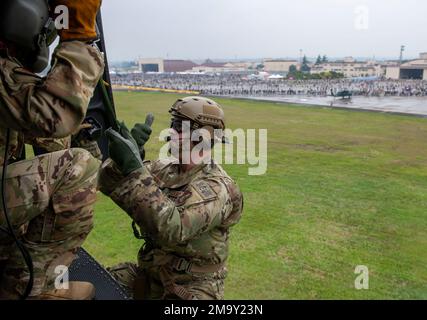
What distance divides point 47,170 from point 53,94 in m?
0.38

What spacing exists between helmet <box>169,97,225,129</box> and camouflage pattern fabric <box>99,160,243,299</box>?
0.99 ft

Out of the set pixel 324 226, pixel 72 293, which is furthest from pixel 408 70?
pixel 72 293

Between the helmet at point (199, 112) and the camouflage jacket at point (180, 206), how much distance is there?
0.31 metres

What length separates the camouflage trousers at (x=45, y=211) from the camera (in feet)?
6.43

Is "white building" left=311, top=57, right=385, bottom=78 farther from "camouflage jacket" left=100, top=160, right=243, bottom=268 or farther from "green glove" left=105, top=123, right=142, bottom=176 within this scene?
"green glove" left=105, top=123, right=142, bottom=176

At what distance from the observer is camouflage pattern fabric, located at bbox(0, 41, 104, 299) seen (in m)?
1.80

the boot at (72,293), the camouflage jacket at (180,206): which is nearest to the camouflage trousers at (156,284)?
the camouflage jacket at (180,206)

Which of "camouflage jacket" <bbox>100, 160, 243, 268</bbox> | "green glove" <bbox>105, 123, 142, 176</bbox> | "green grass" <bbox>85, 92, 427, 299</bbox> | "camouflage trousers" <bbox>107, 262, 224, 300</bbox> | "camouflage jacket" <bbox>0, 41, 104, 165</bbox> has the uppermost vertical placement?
"camouflage jacket" <bbox>0, 41, 104, 165</bbox>

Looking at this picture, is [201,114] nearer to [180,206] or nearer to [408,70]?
[180,206]

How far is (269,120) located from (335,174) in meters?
12.4

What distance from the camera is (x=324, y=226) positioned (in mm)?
8328

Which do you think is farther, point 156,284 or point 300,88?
point 300,88

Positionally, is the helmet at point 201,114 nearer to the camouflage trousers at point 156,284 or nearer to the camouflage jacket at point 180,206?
the camouflage jacket at point 180,206

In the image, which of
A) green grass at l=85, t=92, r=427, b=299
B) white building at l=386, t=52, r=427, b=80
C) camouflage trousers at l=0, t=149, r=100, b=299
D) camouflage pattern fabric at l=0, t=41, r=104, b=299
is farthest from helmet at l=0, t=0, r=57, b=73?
white building at l=386, t=52, r=427, b=80
